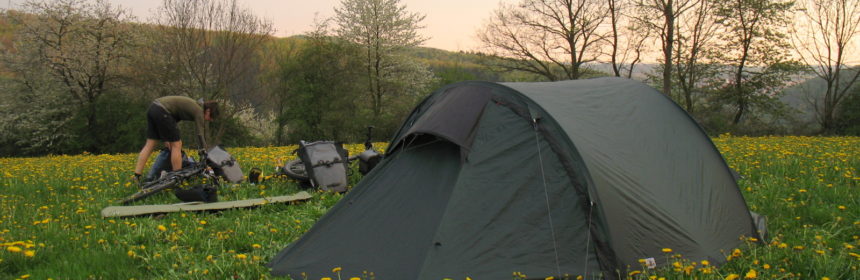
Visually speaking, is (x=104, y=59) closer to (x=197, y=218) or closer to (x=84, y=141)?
(x=84, y=141)

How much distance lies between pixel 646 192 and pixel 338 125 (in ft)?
86.9

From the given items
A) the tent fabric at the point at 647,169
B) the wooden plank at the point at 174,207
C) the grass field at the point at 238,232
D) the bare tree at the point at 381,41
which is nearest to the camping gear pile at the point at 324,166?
the grass field at the point at 238,232

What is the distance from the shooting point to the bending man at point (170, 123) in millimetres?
8023

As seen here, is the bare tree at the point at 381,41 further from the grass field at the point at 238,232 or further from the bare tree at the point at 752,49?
the grass field at the point at 238,232

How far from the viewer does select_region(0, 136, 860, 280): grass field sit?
Result: 385 cm

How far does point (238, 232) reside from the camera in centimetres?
511

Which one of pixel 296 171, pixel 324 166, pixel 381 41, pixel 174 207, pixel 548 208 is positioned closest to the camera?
pixel 548 208

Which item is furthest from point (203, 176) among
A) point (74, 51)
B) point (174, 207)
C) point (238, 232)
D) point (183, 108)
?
point (74, 51)

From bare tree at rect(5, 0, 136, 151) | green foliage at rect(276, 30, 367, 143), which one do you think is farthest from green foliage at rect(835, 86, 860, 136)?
bare tree at rect(5, 0, 136, 151)

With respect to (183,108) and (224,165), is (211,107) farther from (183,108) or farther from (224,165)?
(224,165)

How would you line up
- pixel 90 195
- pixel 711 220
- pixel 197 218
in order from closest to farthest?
pixel 711 220, pixel 197 218, pixel 90 195

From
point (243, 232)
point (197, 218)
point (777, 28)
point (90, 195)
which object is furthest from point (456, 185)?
point (777, 28)

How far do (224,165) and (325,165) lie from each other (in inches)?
67.9

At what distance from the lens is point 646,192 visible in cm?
390
